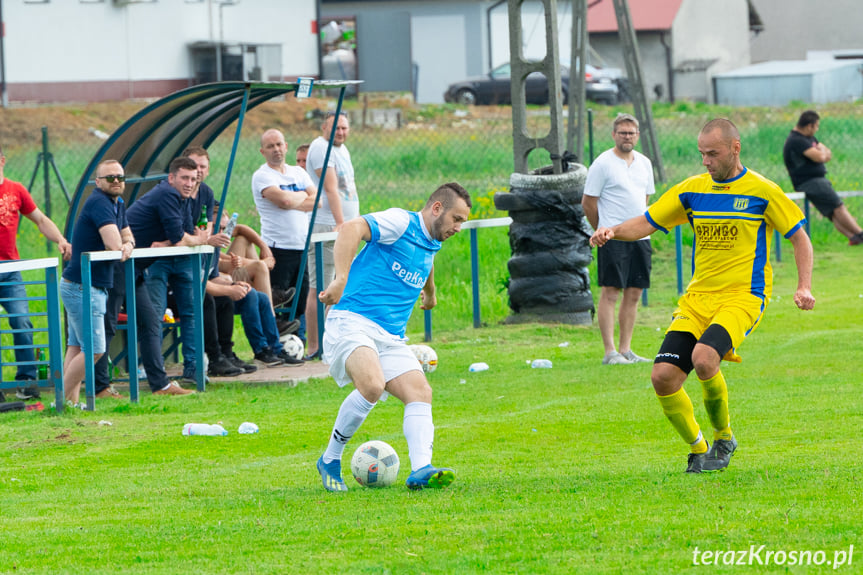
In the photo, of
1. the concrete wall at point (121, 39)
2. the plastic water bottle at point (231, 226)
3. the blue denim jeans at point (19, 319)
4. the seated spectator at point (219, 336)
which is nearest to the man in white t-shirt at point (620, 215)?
the plastic water bottle at point (231, 226)

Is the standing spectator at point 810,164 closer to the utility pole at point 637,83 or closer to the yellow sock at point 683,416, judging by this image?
the utility pole at point 637,83

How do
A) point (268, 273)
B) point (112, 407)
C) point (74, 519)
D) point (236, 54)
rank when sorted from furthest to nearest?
point (236, 54), point (268, 273), point (112, 407), point (74, 519)

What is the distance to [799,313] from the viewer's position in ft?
43.2

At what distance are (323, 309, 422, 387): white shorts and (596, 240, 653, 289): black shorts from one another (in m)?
4.50

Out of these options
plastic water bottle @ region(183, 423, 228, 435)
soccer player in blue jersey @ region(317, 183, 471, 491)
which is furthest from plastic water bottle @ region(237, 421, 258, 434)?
soccer player in blue jersey @ region(317, 183, 471, 491)

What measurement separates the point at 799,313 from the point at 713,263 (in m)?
7.05

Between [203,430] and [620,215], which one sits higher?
[620,215]

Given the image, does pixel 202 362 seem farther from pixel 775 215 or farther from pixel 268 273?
pixel 775 215

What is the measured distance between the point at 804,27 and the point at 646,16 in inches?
504

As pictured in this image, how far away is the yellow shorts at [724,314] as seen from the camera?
20.9ft

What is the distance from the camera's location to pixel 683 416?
6449mm

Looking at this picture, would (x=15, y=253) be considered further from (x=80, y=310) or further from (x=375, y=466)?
(x=375, y=466)

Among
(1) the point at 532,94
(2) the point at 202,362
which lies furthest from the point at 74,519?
(1) the point at 532,94

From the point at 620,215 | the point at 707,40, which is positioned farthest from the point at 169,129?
the point at 707,40
